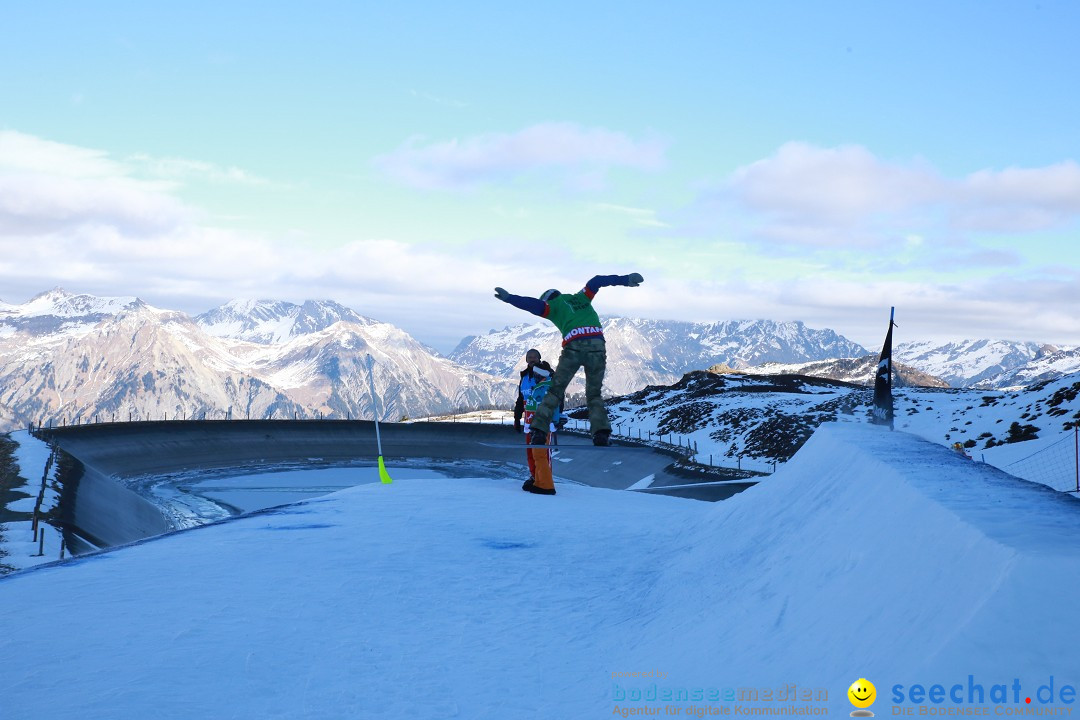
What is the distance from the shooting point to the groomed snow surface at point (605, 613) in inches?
164

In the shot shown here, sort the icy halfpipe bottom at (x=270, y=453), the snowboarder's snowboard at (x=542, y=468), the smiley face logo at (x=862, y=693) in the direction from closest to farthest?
the smiley face logo at (x=862, y=693) → the snowboarder's snowboard at (x=542, y=468) → the icy halfpipe bottom at (x=270, y=453)

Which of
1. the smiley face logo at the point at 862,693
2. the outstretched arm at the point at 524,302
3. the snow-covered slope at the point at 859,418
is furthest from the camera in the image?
the snow-covered slope at the point at 859,418

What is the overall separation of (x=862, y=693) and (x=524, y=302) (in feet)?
31.6

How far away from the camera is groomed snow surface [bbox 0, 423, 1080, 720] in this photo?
13.7 feet

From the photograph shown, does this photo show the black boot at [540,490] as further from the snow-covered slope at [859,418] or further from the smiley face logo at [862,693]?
the snow-covered slope at [859,418]

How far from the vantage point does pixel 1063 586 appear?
3.92 m

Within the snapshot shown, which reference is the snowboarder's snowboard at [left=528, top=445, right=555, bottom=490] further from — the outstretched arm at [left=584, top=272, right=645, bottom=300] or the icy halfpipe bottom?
the icy halfpipe bottom

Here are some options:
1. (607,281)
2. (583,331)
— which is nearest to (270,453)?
(583,331)

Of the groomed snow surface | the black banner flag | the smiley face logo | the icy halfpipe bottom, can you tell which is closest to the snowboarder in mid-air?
the groomed snow surface

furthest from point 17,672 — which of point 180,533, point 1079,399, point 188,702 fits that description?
point 1079,399

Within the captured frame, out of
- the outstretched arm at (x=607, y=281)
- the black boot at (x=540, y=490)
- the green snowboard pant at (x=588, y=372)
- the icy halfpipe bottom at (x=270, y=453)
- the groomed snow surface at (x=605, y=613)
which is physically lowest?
the icy halfpipe bottom at (x=270, y=453)

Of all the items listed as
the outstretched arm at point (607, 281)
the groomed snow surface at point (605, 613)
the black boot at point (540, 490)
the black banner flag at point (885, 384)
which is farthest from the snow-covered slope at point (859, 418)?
the groomed snow surface at point (605, 613)

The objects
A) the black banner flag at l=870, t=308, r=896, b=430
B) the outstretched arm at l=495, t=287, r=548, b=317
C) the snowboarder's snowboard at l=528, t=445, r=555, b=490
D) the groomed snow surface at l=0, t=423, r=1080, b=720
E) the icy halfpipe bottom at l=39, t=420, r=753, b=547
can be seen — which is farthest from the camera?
the icy halfpipe bottom at l=39, t=420, r=753, b=547

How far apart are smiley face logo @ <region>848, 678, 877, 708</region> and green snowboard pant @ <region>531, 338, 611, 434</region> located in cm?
857
